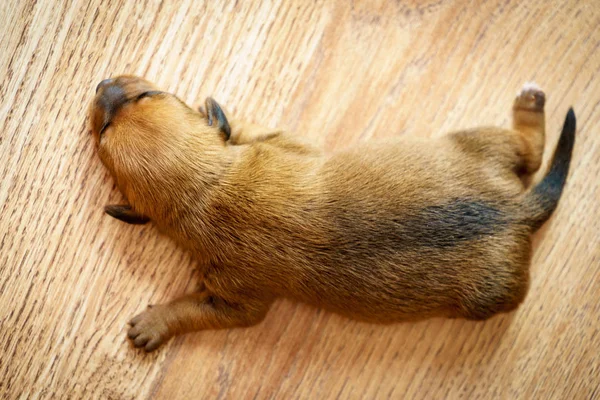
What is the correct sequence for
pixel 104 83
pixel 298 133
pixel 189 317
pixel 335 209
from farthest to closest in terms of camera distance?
1. pixel 298 133
2. pixel 189 317
3. pixel 104 83
4. pixel 335 209

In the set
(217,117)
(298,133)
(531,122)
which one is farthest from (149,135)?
(531,122)

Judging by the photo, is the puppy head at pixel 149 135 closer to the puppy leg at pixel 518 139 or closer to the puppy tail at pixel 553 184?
the puppy leg at pixel 518 139

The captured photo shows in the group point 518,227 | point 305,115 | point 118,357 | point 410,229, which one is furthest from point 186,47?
point 518,227

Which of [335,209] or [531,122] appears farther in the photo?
[531,122]

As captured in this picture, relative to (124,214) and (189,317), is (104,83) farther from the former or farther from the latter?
(189,317)

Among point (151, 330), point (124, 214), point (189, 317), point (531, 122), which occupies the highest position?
point (531, 122)

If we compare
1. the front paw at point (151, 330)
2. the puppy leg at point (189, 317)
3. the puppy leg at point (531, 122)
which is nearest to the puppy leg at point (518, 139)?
the puppy leg at point (531, 122)

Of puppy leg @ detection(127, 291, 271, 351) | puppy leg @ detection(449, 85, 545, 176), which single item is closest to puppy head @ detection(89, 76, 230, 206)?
puppy leg @ detection(127, 291, 271, 351)
